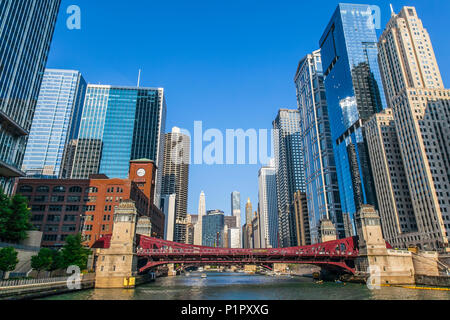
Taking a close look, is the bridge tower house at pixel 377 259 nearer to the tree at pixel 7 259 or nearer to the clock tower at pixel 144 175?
the tree at pixel 7 259

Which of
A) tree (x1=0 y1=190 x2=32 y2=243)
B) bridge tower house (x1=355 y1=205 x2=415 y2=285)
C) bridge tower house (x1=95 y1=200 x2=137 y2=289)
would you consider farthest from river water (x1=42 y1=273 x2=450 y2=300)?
tree (x1=0 y1=190 x2=32 y2=243)

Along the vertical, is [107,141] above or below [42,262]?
above

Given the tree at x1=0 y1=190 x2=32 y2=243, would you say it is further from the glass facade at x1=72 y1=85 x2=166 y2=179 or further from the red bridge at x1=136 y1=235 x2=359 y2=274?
the glass facade at x1=72 y1=85 x2=166 y2=179

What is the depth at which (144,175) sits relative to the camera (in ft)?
439

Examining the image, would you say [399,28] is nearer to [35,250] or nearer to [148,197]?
[148,197]

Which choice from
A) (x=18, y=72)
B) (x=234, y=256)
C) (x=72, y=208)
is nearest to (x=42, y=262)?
(x=234, y=256)

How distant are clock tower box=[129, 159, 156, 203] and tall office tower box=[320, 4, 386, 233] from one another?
110068 millimetres

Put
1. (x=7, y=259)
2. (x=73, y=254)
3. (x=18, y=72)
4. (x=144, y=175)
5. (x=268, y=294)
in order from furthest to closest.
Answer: (x=144, y=175) → (x=18, y=72) → (x=73, y=254) → (x=268, y=294) → (x=7, y=259)

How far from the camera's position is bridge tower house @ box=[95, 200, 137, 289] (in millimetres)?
62125

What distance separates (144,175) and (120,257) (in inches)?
2841

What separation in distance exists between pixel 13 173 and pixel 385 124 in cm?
15309

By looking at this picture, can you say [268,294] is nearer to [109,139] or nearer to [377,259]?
[377,259]
